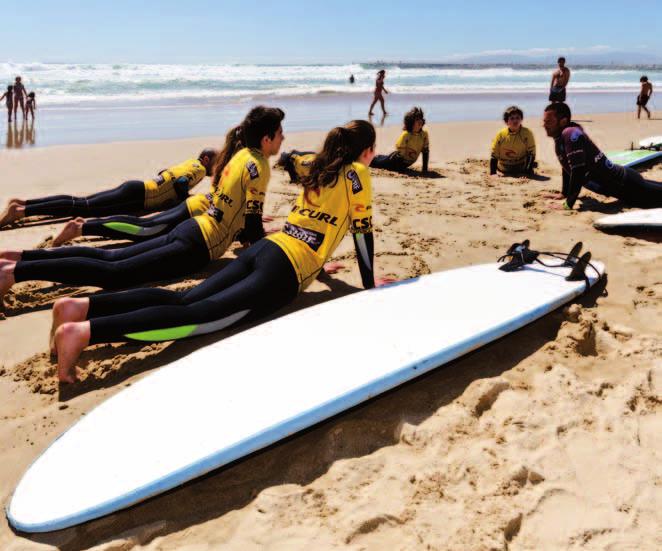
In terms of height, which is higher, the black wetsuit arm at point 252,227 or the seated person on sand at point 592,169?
the seated person on sand at point 592,169

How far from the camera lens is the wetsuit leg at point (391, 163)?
7.72 meters

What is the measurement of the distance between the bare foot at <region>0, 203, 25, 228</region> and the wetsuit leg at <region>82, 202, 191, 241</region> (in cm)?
113

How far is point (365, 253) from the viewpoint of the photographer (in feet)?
10.5

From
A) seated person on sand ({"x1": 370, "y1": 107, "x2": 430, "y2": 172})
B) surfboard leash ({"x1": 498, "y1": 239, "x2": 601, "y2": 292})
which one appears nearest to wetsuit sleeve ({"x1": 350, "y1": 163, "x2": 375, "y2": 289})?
surfboard leash ({"x1": 498, "y1": 239, "x2": 601, "y2": 292})

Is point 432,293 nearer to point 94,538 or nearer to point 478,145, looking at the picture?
point 94,538

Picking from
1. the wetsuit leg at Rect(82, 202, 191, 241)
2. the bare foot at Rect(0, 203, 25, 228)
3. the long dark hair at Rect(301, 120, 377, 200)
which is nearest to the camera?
the long dark hair at Rect(301, 120, 377, 200)

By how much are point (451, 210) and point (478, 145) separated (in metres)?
4.72

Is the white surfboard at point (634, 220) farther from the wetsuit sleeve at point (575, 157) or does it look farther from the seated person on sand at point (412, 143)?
the seated person on sand at point (412, 143)

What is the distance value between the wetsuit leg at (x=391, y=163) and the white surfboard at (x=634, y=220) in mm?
3384

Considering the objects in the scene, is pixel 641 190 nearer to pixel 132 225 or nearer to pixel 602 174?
pixel 602 174

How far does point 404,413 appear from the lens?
91.7 inches

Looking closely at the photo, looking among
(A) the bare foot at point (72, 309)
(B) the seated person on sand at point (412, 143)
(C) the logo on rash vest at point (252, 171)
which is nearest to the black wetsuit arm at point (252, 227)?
(C) the logo on rash vest at point (252, 171)

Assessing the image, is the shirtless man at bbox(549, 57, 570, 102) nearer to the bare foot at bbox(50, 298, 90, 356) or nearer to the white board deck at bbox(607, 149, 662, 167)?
the white board deck at bbox(607, 149, 662, 167)

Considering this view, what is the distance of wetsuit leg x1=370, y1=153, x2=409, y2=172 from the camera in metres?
7.72
